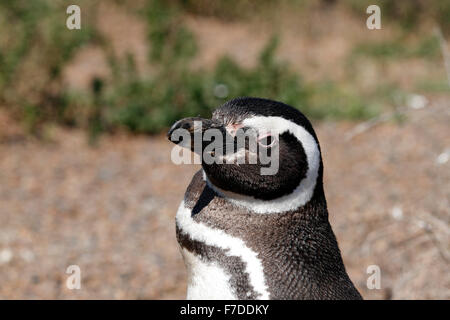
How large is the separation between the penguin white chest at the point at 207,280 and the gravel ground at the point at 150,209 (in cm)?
116

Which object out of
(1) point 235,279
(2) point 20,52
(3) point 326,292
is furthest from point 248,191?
(2) point 20,52

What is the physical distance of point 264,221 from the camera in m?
1.64

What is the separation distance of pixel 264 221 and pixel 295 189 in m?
0.12

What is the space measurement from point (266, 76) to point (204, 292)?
167 inches

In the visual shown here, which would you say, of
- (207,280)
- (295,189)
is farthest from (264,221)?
(207,280)

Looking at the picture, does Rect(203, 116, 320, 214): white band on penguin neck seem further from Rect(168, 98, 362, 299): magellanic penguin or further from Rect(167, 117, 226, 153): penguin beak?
Rect(167, 117, 226, 153): penguin beak

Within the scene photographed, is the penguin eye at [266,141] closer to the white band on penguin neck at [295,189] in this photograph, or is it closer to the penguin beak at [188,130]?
the white band on penguin neck at [295,189]

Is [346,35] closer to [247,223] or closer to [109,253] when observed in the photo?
[109,253]

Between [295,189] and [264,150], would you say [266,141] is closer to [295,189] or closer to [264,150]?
[264,150]

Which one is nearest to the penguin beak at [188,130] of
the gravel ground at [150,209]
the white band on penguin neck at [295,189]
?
the white band on penguin neck at [295,189]

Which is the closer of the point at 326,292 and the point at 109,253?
the point at 326,292

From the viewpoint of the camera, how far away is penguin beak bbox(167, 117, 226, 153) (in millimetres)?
1522

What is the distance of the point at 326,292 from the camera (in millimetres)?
1679

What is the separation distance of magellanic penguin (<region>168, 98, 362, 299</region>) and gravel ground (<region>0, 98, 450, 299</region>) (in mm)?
1021
